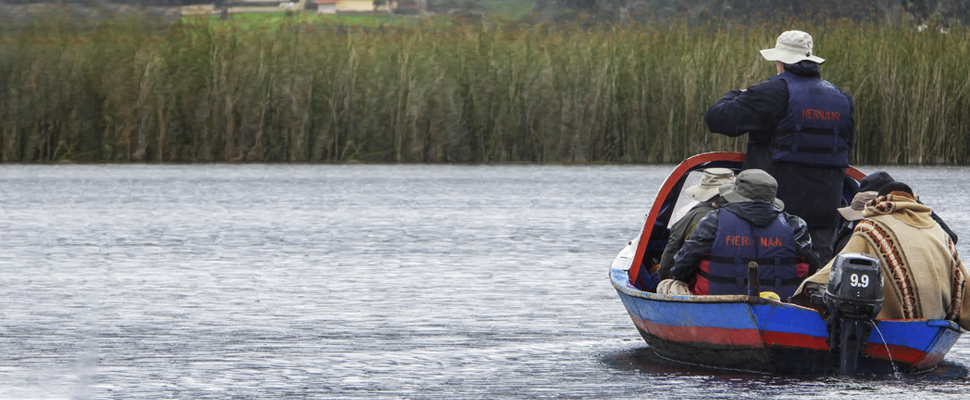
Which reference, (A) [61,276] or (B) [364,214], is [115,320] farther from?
(B) [364,214]

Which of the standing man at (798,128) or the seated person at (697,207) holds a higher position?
the standing man at (798,128)

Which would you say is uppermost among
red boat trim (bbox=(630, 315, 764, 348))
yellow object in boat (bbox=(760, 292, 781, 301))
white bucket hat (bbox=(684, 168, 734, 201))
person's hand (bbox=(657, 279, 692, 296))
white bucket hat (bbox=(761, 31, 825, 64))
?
white bucket hat (bbox=(761, 31, 825, 64))

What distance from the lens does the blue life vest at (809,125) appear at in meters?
8.80

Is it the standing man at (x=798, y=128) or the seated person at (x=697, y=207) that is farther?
the standing man at (x=798, y=128)

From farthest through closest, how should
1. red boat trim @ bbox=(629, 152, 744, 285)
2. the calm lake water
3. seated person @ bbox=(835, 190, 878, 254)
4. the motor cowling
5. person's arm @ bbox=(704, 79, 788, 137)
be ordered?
red boat trim @ bbox=(629, 152, 744, 285), person's arm @ bbox=(704, 79, 788, 137), seated person @ bbox=(835, 190, 878, 254), the calm lake water, the motor cowling

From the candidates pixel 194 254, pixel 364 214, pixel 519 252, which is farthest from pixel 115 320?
Result: pixel 364 214

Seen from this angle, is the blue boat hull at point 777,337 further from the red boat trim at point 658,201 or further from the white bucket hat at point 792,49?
the white bucket hat at point 792,49

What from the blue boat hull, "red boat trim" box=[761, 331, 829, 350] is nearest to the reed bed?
the blue boat hull

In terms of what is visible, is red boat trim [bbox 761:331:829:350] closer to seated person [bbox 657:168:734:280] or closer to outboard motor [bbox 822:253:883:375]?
outboard motor [bbox 822:253:883:375]

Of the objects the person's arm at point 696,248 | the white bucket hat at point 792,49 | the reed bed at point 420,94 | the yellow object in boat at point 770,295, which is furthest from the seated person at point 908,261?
the reed bed at point 420,94

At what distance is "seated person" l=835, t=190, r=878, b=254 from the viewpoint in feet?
28.3

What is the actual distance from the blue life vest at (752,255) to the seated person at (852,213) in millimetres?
791

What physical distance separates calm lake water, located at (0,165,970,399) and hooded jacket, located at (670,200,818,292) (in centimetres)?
59

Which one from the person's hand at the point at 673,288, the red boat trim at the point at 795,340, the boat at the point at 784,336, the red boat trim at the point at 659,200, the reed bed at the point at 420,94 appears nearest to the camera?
the boat at the point at 784,336
